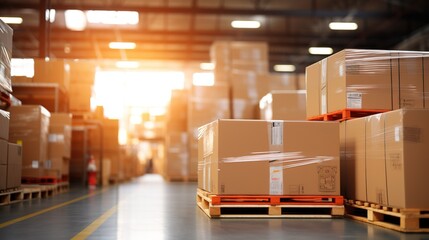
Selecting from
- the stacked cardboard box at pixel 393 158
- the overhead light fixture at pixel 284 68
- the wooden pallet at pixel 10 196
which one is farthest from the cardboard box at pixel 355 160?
the overhead light fixture at pixel 284 68

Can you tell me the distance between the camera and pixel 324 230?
166 inches

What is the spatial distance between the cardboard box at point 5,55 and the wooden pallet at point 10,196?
4.41 feet

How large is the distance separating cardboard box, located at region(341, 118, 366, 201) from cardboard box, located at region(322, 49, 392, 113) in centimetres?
25

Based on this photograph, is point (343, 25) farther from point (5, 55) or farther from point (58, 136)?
point (5, 55)

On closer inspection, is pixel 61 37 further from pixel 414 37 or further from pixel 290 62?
pixel 414 37

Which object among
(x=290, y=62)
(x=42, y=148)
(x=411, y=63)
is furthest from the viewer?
(x=290, y=62)

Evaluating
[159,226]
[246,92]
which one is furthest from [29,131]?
[246,92]

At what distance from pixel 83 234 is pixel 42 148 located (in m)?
4.92

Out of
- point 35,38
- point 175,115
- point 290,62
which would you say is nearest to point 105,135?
point 175,115

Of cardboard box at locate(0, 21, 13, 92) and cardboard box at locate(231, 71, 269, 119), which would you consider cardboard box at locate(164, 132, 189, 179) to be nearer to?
cardboard box at locate(231, 71, 269, 119)

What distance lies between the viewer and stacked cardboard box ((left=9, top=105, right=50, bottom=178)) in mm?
8164

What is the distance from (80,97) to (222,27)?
9.72 metres

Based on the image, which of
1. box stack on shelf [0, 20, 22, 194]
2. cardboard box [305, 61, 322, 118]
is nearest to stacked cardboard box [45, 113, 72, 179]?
box stack on shelf [0, 20, 22, 194]

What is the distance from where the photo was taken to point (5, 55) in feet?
20.6
